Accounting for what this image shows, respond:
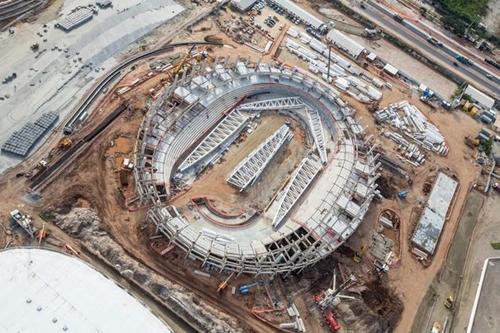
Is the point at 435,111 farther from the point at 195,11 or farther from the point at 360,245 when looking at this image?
the point at 195,11

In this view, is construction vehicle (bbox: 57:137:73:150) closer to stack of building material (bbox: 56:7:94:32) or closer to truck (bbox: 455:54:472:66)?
stack of building material (bbox: 56:7:94:32)

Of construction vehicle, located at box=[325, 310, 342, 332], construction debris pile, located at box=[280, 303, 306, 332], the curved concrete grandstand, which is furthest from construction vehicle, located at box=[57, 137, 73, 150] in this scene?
construction vehicle, located at box=[325, 310, 342, 332]

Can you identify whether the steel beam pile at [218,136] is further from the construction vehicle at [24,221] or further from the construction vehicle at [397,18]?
the construction vehicle at [397,18]

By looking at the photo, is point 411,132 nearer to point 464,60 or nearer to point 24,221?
point 464,60

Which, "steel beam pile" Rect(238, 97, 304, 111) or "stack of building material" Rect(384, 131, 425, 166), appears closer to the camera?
"steel beam pile" Rect(238, 97, 304, 111)

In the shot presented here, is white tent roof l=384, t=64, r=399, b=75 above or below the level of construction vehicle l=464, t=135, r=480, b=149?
above

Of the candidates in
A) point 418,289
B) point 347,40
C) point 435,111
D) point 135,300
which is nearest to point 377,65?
point 347,40
